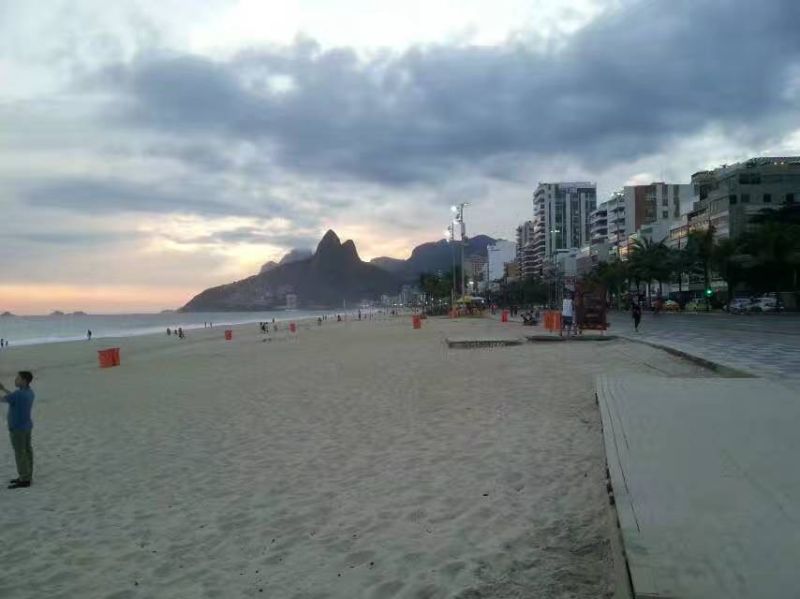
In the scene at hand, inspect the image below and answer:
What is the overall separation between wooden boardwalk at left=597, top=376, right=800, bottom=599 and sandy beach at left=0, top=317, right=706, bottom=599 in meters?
0.37

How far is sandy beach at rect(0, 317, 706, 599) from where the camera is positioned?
4500mm

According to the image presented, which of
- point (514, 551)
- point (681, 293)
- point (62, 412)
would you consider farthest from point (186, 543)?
point (681, 293)

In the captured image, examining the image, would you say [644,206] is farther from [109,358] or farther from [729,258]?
[109,358]

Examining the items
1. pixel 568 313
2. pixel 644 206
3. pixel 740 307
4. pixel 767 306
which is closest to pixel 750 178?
pixel 767 306

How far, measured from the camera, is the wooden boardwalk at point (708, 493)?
327cm

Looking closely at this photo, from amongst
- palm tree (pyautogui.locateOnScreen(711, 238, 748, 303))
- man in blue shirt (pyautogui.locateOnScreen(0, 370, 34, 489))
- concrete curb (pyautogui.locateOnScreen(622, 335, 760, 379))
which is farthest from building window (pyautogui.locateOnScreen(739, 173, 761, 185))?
man in blue shirt (pyautogui.locateOnScreen(0, 370, 34, 489))

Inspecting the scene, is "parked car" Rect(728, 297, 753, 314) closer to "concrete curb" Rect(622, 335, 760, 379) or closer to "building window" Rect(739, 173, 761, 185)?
"building window" Rect(739, 173, 761, 185)

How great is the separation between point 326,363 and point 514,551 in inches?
682

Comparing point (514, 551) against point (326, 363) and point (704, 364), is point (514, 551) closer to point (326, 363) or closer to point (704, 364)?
point (704, 364)

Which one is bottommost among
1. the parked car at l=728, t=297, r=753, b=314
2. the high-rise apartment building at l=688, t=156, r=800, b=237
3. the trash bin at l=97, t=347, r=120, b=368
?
the trash bin at l=97, t=347, r=120, b=368

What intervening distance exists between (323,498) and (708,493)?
133 inches

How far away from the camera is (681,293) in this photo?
95625 millimetres

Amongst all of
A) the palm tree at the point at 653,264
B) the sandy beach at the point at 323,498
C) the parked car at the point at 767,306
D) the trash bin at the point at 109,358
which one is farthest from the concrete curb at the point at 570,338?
the palm tree at the point at 653,264

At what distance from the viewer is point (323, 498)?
642cm
